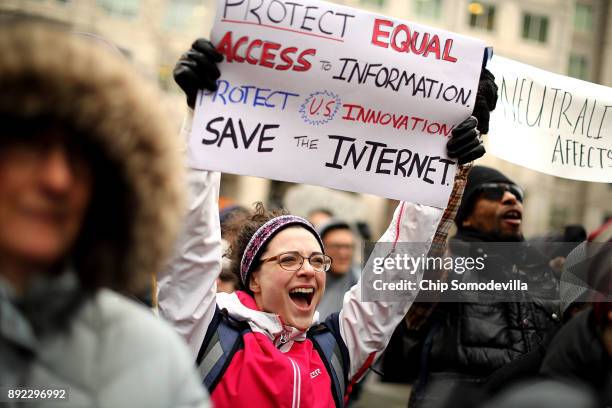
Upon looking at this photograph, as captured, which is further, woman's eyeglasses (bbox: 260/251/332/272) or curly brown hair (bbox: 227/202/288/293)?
curly brown hair (bbox: 227/202/288/293)

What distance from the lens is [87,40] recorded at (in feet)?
5.58

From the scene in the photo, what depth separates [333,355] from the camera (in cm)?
313

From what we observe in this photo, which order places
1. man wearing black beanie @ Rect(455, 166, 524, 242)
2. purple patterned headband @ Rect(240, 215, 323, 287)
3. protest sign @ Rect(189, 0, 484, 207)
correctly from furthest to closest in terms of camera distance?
man wearing black beanie @ Rect(455, 166, 524, 242), purple patterned headband @ Rect(240, 215, 323, 287), protest sign @ Rect(189, 0, 484, 207)

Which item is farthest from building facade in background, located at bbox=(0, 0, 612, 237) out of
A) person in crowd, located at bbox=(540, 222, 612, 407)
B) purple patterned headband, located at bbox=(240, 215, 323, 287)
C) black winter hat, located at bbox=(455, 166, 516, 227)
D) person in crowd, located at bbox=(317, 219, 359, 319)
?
person in crowd, located at bbox=(540, 222, 612, 407)

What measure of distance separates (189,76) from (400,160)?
1.04 meters

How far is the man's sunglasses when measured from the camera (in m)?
3.95

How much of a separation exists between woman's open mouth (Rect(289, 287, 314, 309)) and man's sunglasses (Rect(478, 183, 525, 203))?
1.28 meters

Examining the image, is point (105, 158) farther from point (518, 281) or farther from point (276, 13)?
point (518, 281)

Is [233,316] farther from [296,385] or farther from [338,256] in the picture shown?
[338,256]

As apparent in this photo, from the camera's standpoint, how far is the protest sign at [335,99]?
2971mm

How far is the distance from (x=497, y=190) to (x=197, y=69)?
1846 millimetres

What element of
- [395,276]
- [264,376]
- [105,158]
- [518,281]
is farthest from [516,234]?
[105,158]

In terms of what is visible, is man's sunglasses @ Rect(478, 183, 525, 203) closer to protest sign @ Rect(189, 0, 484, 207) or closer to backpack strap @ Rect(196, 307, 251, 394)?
protest sign @ Rect(189, 0, 484, 207)

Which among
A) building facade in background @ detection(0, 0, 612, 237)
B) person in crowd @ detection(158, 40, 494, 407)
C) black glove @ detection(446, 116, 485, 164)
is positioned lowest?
person in crowd @ detection(158, 40, 494, 407)
